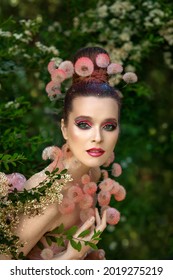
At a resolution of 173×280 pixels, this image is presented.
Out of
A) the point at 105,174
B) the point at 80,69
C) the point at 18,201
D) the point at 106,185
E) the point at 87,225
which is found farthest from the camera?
the point at 105,174

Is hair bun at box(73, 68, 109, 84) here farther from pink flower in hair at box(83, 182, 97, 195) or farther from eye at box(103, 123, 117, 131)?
pink flower in hair at box(83, 182, 97, 195)

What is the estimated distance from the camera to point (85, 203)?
12.6 ft

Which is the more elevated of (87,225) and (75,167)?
(75,167)

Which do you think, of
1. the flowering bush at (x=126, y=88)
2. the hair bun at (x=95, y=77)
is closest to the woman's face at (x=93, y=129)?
the hair bun at (x=95, y=77)

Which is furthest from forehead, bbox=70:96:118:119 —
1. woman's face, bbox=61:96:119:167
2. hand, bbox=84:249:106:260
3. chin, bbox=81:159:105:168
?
hand, bbox=84:249:106:260

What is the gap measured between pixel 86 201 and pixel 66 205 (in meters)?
0.12

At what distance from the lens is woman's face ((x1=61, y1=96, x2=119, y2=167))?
375 centimetres

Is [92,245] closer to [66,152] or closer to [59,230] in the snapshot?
[59,230]

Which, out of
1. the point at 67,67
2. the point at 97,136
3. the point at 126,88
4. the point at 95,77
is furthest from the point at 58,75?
the point at 126,88

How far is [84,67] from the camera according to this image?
3.83 meters

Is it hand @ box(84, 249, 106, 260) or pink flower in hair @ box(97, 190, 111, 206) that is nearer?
pink flower in hair @ box(97, 190, 111, 206)

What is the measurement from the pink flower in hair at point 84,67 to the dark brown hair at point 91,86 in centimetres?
4

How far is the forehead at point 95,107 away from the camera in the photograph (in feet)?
12.3
